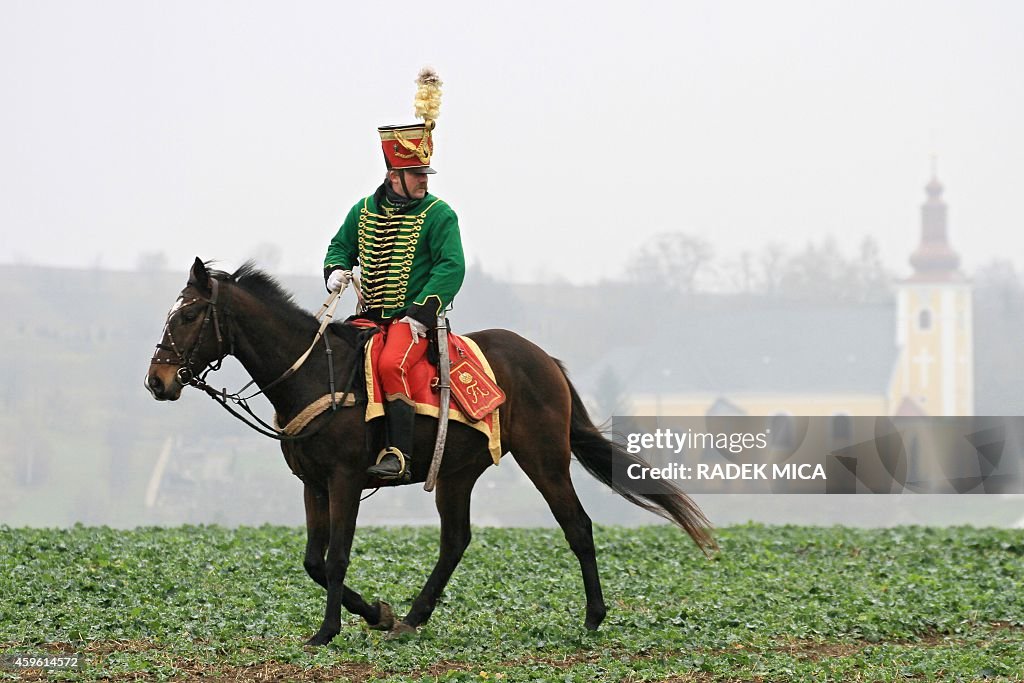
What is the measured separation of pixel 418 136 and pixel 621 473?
2558 mm

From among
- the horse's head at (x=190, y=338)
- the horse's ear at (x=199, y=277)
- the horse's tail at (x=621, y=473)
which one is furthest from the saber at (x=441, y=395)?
the horse's ear at (x=199, y=277)

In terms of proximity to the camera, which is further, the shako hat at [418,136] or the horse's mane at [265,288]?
the shako hat at [418,136]

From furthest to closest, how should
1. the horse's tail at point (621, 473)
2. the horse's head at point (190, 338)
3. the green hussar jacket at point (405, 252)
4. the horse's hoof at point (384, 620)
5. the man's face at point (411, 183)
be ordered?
the horse's tail at point (621, 473), the horse's hoof at point (384, 620), the man's face at point (411, 183), the green hussar jacket at point (405, 252), the horse's head at point (190, 338)

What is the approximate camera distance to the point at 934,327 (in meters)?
78.2

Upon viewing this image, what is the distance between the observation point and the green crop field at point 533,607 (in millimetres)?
6867

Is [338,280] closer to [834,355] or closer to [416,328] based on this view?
[416,328]

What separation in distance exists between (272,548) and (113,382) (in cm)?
4562

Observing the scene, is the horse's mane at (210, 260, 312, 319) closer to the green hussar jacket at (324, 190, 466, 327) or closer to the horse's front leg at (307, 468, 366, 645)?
the green hussar jacket at (324, 190, 466, 327)

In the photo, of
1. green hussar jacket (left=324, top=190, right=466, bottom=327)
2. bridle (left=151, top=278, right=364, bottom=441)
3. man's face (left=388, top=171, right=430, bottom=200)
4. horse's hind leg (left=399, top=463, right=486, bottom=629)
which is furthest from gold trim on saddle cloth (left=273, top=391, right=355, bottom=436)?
man's face (left=388, top=171, right=430, bottom=200)

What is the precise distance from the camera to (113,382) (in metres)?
54.0

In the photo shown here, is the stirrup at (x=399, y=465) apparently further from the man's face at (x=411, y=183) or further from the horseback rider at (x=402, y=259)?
the man's face at (x=411, y=183)

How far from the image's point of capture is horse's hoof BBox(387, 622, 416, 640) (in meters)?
7.57

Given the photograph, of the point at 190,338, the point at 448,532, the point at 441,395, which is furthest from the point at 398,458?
the point at 190,338

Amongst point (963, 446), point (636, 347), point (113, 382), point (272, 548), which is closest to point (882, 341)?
point (636, 347)
